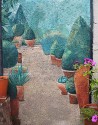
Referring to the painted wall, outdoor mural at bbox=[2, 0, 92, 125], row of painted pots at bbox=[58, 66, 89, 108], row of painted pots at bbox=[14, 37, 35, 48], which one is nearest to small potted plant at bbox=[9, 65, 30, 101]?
outdoor mural at bbox=[2, 0, 92, 125]

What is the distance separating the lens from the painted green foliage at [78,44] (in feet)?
14.0

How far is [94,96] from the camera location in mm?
4062

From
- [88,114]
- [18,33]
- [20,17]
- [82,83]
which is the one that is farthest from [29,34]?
[88,114]

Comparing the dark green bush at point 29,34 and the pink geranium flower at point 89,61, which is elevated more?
the dark green bush at point 29,34

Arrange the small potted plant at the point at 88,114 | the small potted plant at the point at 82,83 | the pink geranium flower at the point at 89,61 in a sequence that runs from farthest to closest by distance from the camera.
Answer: the small potted plant at the point at 82,83, the pink geranium flower at the point at 89,61, the small potted plant at the point at 88,114

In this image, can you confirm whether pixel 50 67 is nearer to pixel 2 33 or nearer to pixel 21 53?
pixel 21 53

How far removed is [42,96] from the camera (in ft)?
14.4

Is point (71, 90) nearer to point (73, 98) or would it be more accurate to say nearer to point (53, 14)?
point (73, 98)

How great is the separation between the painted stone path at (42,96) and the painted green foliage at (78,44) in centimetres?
23

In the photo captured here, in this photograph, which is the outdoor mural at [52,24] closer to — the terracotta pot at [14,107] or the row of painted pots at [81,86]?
the row of painted pots at [81,86]

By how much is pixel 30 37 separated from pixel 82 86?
3.05ft

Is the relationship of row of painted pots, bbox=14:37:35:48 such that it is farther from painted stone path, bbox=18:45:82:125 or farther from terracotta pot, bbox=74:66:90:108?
terracotta pot, bbox=74:66:90:108

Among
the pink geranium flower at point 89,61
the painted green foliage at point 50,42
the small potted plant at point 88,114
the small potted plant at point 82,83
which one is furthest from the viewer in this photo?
the painted green foliage at point 50,42

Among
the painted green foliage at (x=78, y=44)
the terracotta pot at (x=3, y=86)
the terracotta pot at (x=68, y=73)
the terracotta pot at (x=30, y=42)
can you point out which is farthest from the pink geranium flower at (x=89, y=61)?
the terracotta pot at (x=3, y=86)
